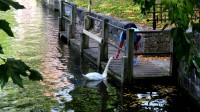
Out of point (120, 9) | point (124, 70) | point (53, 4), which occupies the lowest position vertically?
point (124, 70)

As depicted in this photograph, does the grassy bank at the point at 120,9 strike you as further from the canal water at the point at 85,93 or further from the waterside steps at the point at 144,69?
the waterside steps at the point at 144,69

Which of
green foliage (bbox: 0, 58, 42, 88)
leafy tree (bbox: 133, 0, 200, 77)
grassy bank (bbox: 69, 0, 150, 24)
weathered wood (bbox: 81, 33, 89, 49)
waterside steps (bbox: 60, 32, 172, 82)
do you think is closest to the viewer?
green foliage (bbox: 0, 58, 42, 88)

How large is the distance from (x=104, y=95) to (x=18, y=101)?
7.05 feet

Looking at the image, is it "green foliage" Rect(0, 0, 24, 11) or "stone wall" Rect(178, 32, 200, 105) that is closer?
"green foliage" Rect(0, 0, 24, 11)

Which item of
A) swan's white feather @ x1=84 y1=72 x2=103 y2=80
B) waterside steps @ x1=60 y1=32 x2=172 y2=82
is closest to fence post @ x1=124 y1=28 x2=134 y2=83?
waterside steps @ x1=60 y1=32 x2=172 y2=82

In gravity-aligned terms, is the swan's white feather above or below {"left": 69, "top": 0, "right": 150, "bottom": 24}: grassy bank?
below

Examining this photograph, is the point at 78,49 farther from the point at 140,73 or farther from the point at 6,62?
the point at 6,62

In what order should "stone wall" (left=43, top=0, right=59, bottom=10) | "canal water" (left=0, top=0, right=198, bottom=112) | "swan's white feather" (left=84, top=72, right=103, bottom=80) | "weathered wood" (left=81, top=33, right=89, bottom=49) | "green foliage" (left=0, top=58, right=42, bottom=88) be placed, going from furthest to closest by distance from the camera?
"stone wall" (left=43, top=0, right=59, bottom=10) → "weathered wood" (left=81, top=33, right=89, bottom=49) → "swan's white feather" (left=84, top=72, right=103, bottom=80) → "canal water" (left=0, top=0, right=198, bottom=112) → "green foliage" (left=0, top=58, right=42, bottom=88)

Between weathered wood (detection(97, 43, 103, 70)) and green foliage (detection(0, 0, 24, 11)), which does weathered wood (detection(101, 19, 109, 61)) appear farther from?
green foliage (detection(0, 0, 24, 11))

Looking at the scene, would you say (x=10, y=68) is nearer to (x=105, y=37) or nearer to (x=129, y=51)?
(x=129, y=51)

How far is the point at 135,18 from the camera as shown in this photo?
18.5 meters

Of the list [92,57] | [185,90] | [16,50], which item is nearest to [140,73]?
[185,90]

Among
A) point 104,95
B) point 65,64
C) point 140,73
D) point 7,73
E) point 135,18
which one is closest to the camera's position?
point 7,73

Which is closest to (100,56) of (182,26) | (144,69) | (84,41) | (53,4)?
(144,69)
